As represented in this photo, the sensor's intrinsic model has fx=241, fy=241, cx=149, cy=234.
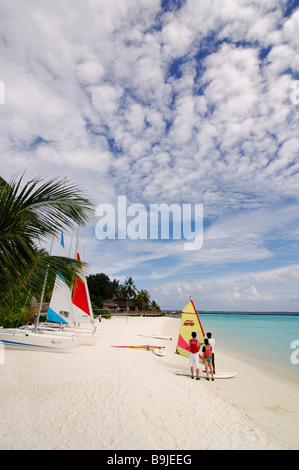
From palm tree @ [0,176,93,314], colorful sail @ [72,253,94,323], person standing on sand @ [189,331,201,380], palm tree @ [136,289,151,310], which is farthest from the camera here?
palm tree @ [136,289,151,310]

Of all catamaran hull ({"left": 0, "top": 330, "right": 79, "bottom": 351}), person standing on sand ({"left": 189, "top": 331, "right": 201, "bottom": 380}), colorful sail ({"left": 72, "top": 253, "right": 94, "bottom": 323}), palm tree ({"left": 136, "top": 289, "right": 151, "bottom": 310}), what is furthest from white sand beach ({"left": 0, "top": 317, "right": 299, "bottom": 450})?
palm tree ({"left": 136, "top": 289, "right": 151, "bottom": 310})

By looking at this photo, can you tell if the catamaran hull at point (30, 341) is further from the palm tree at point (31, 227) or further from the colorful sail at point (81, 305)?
the palm tree at point (31, 227)

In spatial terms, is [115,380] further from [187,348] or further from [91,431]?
[187,348]

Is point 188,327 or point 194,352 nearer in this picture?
point 194,352

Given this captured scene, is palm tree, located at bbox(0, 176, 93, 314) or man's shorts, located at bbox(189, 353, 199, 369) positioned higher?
palm tree, located at bbox(0, 176, 93, 314)

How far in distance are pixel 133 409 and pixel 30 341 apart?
7.88 meters

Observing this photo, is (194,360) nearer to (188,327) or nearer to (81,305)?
(188,327)

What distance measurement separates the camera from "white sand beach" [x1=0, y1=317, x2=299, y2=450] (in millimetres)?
4262

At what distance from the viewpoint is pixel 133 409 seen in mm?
5504

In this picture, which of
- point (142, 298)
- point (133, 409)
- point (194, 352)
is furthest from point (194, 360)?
point (142, 298)

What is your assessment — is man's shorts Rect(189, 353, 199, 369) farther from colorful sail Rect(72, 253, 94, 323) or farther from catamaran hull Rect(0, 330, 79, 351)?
colorful sail Rect(72, 253, 94, 323)

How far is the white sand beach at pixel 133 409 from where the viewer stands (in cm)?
426

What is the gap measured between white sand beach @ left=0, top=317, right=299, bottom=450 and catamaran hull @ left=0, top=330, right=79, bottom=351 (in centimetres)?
139
